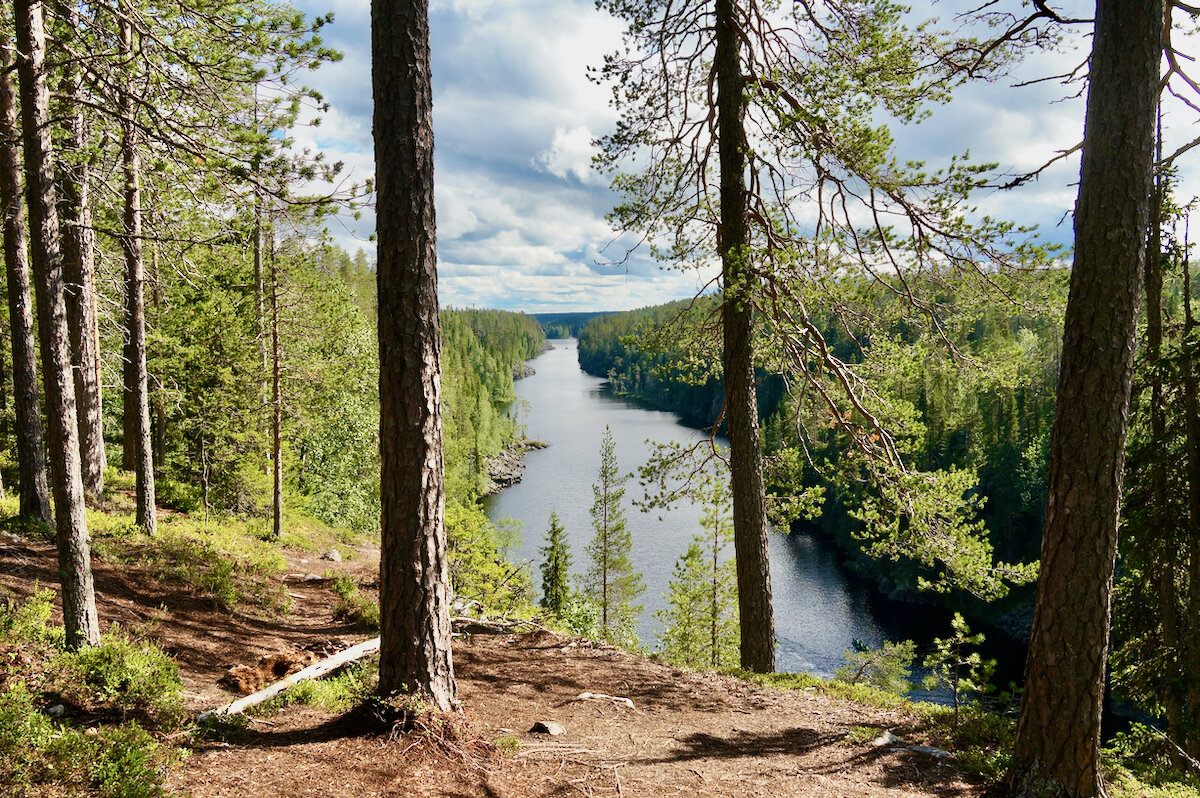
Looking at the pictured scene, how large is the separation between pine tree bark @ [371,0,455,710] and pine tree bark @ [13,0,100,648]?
236cm

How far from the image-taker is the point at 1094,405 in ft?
11.0

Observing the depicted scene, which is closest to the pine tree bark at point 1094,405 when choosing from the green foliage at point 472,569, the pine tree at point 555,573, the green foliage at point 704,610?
the green foliage at point 472,569

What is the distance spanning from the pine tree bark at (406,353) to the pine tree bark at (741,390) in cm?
333

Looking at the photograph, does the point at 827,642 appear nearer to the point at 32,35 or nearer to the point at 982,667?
the point at 982,667

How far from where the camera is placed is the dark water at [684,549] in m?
24.8

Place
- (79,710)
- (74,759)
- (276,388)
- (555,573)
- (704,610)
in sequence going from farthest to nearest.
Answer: (555,573), (704,610), (276,388), (79,710), (74,759)

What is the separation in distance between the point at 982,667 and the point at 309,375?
13.8 meters

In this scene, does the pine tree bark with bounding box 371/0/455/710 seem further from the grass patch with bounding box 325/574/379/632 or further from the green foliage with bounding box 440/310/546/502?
the green foliage with bounding box 440/310/546/502

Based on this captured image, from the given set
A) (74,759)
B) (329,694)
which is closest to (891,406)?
(329,694)

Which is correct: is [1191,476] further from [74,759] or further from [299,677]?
[74,759]

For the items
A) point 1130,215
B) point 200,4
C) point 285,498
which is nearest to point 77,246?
point 200,4

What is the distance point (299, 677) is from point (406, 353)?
304 cm

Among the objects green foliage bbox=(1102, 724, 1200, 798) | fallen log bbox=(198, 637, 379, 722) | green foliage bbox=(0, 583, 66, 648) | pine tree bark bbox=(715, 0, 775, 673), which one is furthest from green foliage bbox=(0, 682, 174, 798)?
green foliage bbox=(1102, 724, 1200, 798)

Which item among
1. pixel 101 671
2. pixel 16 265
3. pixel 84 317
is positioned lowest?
pixel 101 671
